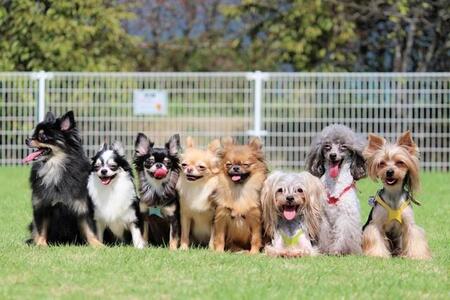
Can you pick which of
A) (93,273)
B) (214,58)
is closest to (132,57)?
(214,58)

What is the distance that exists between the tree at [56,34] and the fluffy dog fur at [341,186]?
8.47m

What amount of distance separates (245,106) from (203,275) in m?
7.83

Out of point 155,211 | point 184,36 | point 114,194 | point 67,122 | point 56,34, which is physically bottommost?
point 155,211

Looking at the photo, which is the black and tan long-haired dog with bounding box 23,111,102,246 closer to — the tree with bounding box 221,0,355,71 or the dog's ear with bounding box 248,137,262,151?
the dog's ear with bounding box 248,137,262,151

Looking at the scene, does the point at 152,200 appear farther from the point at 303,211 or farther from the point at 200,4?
the point at 200,4

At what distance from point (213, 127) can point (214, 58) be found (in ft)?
Result: 19.6

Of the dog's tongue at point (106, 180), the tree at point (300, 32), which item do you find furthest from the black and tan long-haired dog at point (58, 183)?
the tree at point (300, 32)

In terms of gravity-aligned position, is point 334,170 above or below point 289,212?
above

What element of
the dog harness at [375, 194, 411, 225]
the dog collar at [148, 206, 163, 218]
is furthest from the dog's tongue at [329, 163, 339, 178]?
the dog collar at [148, 206, 163, 218]

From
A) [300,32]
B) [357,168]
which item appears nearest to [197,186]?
[357,168]

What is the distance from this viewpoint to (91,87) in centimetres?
1307

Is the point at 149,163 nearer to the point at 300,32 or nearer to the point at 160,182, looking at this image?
the point at 160,182

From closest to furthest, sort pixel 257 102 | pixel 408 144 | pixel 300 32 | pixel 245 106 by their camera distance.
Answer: pixel 408 144 → pixel 257 102 → pixel 245 106 → pixel 300 32

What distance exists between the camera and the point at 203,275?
5.37m
